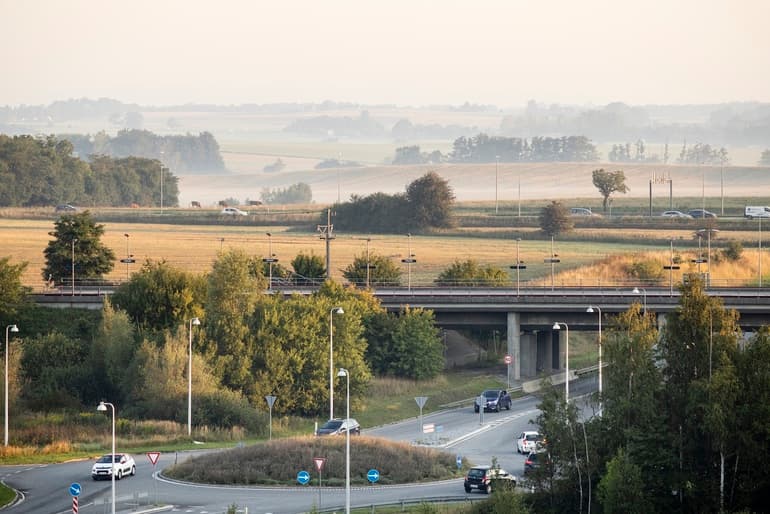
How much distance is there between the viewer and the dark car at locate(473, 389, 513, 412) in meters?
94.8

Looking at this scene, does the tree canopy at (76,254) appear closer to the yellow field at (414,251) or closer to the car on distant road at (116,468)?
the yellow field at (414,251)

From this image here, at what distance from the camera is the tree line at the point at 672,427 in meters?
57.7

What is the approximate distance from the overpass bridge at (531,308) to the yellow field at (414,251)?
18716 mm

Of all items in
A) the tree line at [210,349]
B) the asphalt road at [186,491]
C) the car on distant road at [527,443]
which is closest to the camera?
the asphalt road at [186,491]

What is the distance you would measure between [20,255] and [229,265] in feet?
228

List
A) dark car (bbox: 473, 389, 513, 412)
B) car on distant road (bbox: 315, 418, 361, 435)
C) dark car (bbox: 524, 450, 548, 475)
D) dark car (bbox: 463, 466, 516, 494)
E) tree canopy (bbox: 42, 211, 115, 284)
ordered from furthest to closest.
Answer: tree canopy (bbox: 42, 211, 115, 284), dark car (bbox: 473, 389, 513, 412), car on distant road (bbox: 315, 418, 361, 435), dark car (bbox: 463, 466, 516, 494), dark car (bbox: 524, 450, 548, 475)

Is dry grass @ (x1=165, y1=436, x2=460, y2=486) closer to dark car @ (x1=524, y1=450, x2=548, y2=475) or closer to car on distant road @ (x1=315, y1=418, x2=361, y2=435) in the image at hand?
car on distant road @ (x1=315, y1=418, x2=361, y2=435)

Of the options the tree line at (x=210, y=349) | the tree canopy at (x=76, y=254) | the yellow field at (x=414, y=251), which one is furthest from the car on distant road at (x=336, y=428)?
the yellow field at (x=414, y=251)

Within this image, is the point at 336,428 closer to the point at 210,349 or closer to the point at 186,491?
the point at 186,491

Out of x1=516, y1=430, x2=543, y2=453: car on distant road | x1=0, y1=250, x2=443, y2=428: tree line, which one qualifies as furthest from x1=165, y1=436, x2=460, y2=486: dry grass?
x1=0, y1=250, x2=443, y2=428: tree line

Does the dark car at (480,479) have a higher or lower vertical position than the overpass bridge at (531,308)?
lower

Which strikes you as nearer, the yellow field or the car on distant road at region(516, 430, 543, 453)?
the car on distant road at region(516, 430, 543, 453)

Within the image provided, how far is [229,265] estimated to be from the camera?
320ft

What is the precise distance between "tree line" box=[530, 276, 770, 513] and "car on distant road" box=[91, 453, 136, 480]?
20168 millimetres
